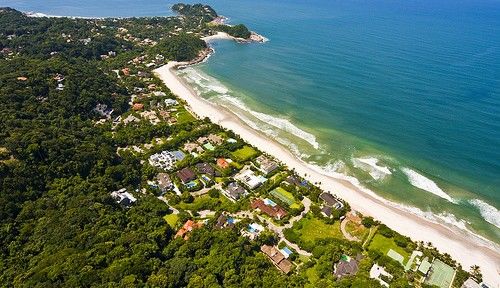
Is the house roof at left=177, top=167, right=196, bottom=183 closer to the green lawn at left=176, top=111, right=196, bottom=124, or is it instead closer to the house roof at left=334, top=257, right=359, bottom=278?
the green lawn at left=176, top=111, right=196, bottom=124

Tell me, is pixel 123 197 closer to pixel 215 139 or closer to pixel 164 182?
pixel 164 182

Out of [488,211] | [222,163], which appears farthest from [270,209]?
[488,211]

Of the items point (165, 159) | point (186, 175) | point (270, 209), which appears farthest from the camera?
point (165, 159)

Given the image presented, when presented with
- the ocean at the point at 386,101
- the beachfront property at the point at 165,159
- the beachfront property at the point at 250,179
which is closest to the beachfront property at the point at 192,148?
the beachfront property at the point at 165,159

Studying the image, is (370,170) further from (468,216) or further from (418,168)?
(468,216)

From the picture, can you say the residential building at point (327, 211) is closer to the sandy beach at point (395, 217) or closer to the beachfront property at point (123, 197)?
the sandy beach at point (395, 217)

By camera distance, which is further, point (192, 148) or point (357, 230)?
point (192, 148)
